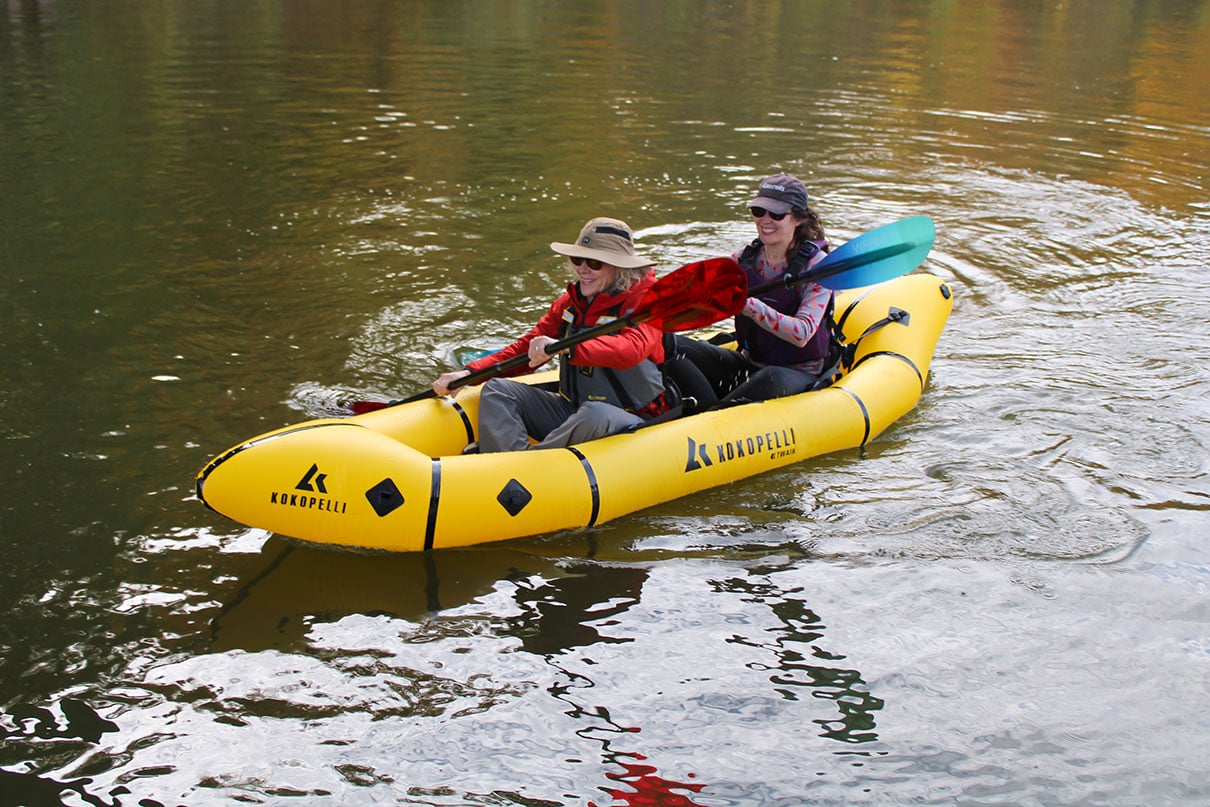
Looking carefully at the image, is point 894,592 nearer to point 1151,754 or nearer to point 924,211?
point 1151,754

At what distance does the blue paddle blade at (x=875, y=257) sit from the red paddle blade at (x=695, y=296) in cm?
60

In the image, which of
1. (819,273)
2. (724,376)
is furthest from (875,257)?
(724,376)

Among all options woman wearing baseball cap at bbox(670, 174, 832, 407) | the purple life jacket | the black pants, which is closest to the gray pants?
the black pants

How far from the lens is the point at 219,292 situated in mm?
7656

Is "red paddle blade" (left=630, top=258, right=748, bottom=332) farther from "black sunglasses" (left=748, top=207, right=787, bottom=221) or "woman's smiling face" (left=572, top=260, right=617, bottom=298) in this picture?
"black sunglasses" (left=748, top=207, right=787, bottom=221)

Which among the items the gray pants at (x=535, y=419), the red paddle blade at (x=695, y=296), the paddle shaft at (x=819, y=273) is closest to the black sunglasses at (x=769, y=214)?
the paddle shaft at (x=819, y=273)

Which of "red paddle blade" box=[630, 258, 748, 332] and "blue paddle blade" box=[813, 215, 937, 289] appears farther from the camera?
"blue paddle blade" box=[813, 215, 937, 289]

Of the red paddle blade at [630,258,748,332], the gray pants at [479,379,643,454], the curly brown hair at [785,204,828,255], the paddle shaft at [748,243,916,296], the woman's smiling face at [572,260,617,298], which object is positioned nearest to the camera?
the red paddle blade at [630,258,748,332]

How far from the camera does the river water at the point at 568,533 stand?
3.58 metres

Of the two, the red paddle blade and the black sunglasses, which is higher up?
the black sunglasses

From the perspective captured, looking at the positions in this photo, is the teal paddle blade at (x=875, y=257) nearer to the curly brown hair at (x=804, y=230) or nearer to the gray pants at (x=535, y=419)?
the curly brown hair at (x=804, y=230)

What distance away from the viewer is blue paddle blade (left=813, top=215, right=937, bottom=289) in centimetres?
548

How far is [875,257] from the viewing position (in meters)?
5.64

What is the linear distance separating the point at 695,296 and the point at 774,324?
2.43 ft
